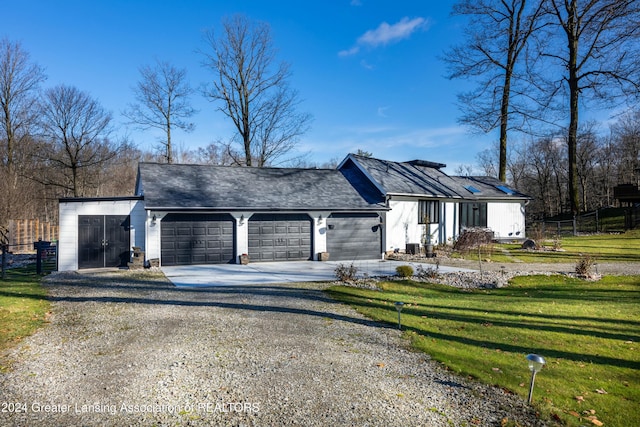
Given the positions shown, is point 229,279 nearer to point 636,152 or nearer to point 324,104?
point 324,104

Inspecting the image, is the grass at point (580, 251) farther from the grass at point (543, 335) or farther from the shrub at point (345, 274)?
the shrub at point (345, 274)

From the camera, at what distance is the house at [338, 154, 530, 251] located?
19556 millimetres

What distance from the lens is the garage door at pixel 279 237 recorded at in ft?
52.9

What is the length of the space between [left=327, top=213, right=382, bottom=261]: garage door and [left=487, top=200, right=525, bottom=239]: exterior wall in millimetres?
11073

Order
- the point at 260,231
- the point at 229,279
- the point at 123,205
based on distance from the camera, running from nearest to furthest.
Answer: the point at 229,279 → the point at 123,205 → the point at 260,231

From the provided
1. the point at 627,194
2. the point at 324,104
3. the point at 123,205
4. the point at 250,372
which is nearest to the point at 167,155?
the point at 324,104

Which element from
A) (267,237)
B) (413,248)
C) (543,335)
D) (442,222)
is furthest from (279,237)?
(543,335)

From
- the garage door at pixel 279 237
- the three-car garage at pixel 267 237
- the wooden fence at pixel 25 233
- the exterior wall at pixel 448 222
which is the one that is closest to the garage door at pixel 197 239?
the three-car garage at pixel 267 237

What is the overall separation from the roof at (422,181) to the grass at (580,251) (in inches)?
161

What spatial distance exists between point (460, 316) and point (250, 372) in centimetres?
505

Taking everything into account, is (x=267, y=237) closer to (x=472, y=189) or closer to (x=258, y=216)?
(x=258, y=216)

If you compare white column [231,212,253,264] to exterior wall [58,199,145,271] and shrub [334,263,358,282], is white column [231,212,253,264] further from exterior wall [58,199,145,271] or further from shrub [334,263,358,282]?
shrub [334,263,358,282]

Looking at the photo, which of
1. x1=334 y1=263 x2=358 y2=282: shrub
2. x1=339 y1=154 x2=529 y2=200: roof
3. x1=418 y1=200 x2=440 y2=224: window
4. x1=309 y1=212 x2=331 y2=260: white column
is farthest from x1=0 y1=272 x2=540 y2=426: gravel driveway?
x1=418 y1=200 x2=440 y2=224: window

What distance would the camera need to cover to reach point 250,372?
489cm
